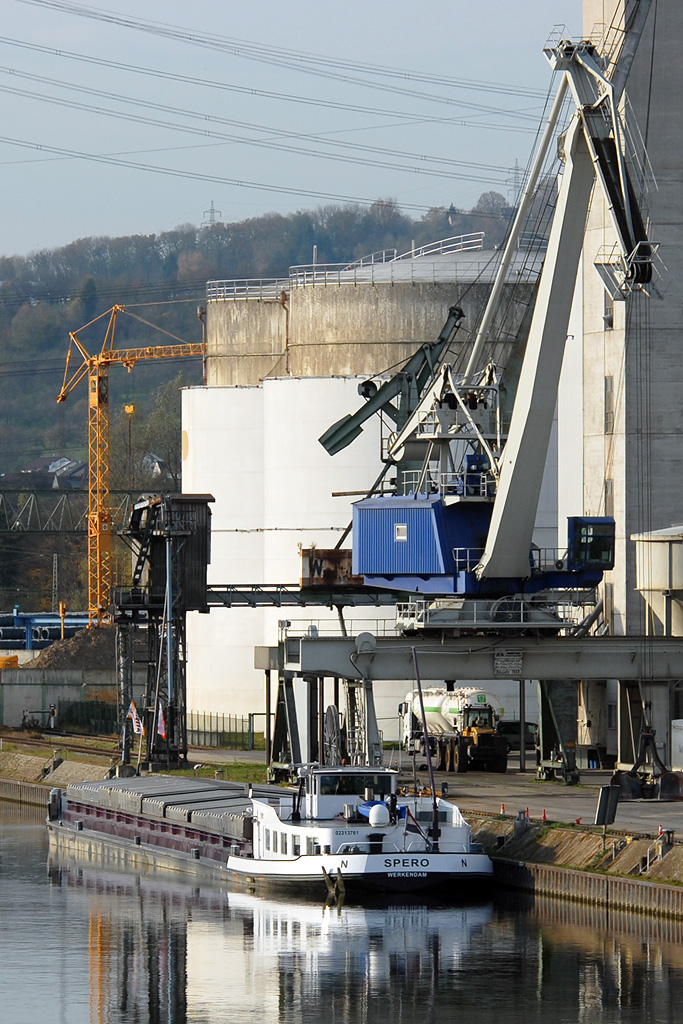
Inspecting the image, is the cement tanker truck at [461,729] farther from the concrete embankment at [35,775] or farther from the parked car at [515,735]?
the concrete embankment at [35,775]

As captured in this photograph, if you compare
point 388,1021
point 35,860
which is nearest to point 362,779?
point 388,1021

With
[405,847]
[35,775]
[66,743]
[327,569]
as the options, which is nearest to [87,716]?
[66,743]

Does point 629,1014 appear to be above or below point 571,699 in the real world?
below

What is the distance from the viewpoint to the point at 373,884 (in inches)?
1793

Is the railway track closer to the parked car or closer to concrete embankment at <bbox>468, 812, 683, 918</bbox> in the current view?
the parked car

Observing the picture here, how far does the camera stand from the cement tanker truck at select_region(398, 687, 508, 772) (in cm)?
6881

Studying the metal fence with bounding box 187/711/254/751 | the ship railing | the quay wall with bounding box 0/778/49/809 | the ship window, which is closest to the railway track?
the quay wall with bounding box 0/778/49/809

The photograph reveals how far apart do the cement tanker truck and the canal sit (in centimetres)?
2117

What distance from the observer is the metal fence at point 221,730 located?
87.6 metres

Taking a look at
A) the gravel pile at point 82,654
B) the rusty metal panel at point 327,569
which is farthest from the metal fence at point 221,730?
the gravel pile at point 82,654

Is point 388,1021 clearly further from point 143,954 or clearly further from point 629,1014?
point 143,954

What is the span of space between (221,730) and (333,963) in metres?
54.7

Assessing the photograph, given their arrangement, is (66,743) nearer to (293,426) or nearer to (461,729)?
(293,426)

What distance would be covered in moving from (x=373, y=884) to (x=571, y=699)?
819 inches
